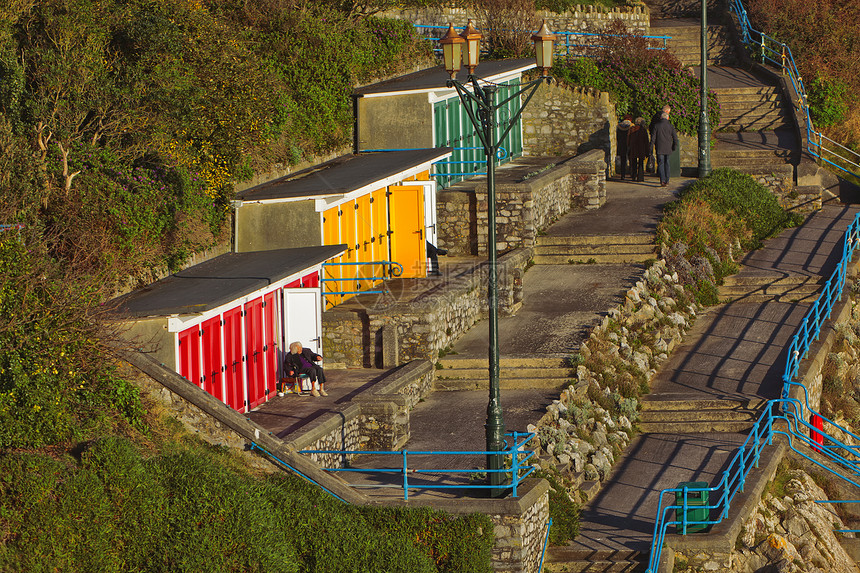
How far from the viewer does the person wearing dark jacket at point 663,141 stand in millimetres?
31734

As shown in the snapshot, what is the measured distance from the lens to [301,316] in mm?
21312

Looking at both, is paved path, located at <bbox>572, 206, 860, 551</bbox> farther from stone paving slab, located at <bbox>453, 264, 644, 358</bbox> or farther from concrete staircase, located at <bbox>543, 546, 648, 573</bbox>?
stone paving slab, located at <bbox>453, 264, 644, 358</bbox>

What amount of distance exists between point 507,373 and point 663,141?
11665 millimetres

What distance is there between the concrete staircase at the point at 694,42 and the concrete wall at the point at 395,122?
13679 millimetres

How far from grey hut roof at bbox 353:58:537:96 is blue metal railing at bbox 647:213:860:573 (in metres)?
8.51

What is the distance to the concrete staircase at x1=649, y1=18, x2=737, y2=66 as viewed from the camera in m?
39.2

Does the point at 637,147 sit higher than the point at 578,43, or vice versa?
the point at 578,43

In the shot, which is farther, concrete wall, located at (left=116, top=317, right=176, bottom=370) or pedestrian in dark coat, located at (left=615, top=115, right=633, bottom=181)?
pedestrian in dark coat, located at (left=615, top=115, right=633, bottom=181)

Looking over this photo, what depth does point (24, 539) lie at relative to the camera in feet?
43.6

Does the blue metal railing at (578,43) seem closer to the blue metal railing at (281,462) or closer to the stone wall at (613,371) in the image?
the stone wall at (613,371)

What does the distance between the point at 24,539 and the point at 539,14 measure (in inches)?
1057

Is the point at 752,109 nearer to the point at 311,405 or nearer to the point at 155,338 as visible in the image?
the point at 311,405

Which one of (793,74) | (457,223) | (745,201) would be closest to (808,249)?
(745,201)

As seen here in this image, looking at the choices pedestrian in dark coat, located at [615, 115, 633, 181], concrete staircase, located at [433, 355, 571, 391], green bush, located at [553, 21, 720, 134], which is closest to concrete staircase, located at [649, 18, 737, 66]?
green bush, located at [553, 21, 720, 134]
